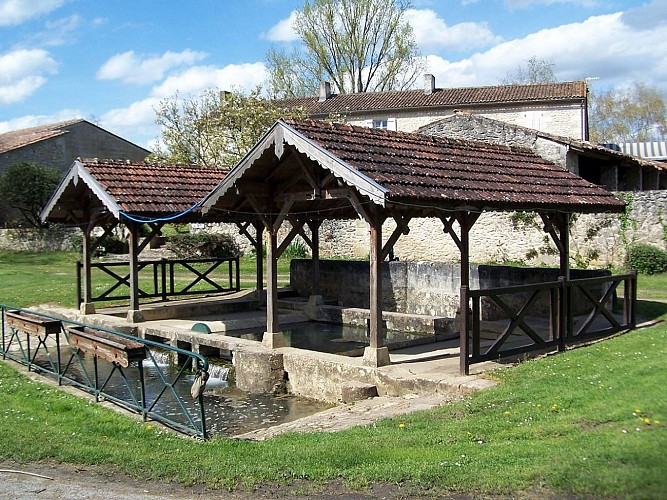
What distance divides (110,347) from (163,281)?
1056cm

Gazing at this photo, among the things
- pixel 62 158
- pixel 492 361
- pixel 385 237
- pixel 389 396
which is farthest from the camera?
pixel 62 158

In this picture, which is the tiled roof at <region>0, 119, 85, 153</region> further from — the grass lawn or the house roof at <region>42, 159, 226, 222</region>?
the grass lawn

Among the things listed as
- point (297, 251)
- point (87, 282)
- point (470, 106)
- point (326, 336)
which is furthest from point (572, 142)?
point (87, 282)

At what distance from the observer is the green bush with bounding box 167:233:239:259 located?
3030cm

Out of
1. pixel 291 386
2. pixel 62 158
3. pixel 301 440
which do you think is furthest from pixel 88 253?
pixel 62 158

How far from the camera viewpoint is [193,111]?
34344 mm

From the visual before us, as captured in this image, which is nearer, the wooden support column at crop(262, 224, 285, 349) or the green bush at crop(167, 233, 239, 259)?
the wooden support column at crop(262, 224, 285, 349)

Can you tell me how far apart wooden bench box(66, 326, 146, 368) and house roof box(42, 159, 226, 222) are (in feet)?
16.7

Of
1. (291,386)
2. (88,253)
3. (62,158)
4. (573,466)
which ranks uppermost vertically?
(62,158)

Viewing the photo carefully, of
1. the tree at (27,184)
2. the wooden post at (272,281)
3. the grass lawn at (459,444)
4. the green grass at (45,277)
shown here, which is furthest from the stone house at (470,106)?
the grass lawn at (459,444)

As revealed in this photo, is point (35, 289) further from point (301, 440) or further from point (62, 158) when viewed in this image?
point (62, 158)

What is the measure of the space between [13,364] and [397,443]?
26.7 ft

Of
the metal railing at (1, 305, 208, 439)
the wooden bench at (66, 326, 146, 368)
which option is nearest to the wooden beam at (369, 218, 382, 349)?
the metal railing at (1, 305, 208, 439)

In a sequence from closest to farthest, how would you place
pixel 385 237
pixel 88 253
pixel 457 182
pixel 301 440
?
1. pixel 301 440
2. pixel 457 182
3. pixel 88 253
4. pixel 385 237
